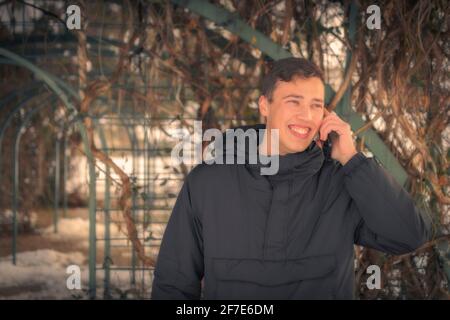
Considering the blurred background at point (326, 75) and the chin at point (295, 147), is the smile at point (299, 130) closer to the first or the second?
the chin at point (295, 147)

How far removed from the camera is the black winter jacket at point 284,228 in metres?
2.38

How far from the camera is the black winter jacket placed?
2379 mm

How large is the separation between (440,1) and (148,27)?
77.6 inches

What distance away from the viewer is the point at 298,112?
98.3 inches

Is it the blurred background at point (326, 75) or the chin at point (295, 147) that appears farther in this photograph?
the blurred background at point (326, 75)

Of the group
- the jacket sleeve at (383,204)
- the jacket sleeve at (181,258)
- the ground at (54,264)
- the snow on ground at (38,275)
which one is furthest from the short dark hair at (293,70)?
the snow on ground at (38,275)

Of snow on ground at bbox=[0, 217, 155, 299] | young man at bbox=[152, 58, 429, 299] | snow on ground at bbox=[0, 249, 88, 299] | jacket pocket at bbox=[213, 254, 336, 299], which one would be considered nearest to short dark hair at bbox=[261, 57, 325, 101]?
young man at bbox=[152, 58, 429, 299]

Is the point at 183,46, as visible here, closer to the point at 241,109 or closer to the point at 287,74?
the point at 241,109

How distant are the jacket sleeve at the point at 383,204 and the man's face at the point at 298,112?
0.64 ft

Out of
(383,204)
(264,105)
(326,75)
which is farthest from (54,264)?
(383,204)

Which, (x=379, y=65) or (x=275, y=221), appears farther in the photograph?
(x=379, y=65)

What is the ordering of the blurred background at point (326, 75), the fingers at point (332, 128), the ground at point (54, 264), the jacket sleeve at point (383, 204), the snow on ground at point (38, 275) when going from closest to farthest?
the jacket sleeve at point (383, 204) < the fingers at point (332, 128) < the blurred background at point (326, 75) < the ground at point (54, 264) < the snow on ground at point (38, 275)

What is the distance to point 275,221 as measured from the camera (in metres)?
2.42
